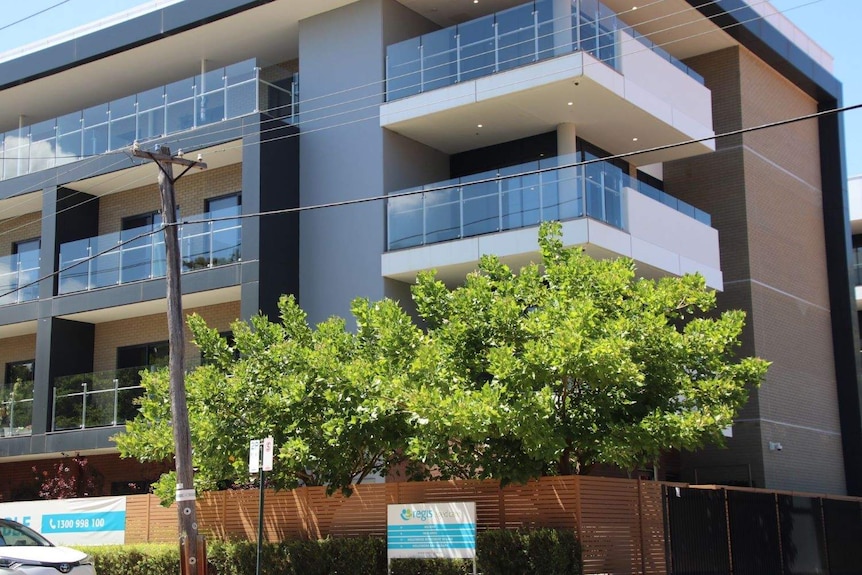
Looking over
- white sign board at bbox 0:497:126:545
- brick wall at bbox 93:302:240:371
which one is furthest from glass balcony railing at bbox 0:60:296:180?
white sign board at bbox 0:497:126:545

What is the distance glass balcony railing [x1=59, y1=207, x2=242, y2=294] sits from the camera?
27.1 meters

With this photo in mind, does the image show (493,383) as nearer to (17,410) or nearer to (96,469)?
(96,469)

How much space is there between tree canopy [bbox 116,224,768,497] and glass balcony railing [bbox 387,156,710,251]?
420cm

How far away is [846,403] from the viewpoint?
3369 cm

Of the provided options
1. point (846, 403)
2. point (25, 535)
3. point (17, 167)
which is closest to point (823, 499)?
point (846, 403)

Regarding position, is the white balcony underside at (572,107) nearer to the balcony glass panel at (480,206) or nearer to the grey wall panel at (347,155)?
the grey wall panel at (347,155)

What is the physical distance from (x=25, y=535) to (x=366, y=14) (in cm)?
1427

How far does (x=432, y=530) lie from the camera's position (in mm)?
18875

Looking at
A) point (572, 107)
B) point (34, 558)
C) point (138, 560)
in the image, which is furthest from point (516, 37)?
point (34, 558)

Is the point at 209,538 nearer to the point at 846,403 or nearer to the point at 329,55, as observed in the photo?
the point at 329,55

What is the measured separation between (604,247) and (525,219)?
1.75 m

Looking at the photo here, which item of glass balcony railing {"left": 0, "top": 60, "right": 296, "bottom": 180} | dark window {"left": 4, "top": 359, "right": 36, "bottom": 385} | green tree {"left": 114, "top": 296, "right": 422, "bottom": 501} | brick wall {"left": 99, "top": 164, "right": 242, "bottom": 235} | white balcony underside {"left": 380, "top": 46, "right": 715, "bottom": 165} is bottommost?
green tree {"left": 114, "top": 296, "right": 422, "bottom": 501}

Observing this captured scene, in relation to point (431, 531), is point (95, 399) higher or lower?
higher

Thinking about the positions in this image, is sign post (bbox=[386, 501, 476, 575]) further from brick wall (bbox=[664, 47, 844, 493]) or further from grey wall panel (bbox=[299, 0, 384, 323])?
brick wall (bbox=[664, 47, 844, 493])
